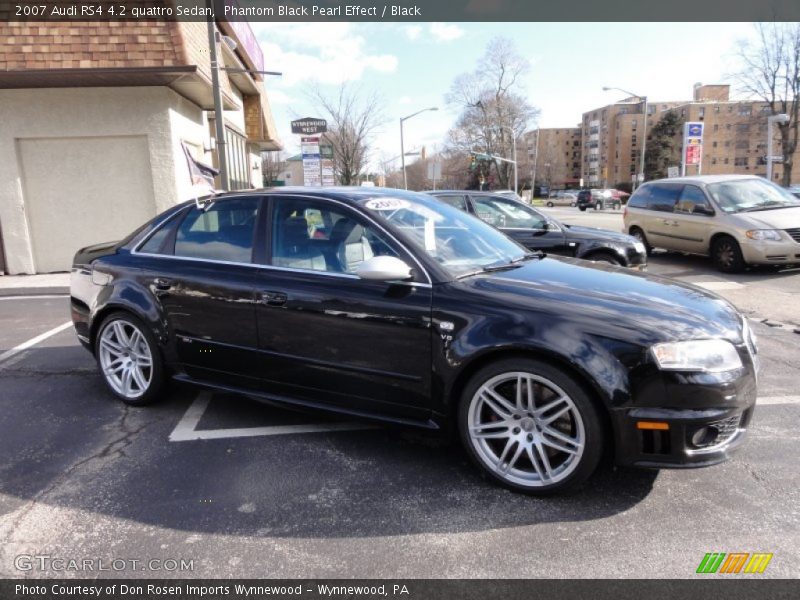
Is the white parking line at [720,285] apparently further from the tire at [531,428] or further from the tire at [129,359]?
the tire at [129,359]

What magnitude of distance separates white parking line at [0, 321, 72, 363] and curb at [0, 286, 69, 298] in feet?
9.29

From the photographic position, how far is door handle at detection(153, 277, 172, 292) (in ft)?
13.2

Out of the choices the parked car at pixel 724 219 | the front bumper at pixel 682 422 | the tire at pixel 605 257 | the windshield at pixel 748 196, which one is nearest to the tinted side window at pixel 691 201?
the parked car at pixel 724 219

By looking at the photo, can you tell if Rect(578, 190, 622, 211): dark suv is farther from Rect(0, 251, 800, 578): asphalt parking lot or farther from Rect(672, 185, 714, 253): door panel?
Rect(0, 251, 800, 578): asphalt parking lot

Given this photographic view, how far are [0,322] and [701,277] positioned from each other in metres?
10.9

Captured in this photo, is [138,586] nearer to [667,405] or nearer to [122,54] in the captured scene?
[667,405]

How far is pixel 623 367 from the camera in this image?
8.71ft

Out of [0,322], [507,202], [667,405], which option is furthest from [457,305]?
[0,322]

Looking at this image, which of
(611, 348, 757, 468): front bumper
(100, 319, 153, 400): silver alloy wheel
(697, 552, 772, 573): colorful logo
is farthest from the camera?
(100, 319, 153, 400): silver alloy wheel

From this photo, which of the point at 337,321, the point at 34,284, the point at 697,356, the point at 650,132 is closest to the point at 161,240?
the point at 337,321

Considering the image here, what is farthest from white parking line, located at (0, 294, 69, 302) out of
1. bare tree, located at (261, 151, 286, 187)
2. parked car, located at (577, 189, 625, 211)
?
parked car, located at (577, 189, 625, 211)

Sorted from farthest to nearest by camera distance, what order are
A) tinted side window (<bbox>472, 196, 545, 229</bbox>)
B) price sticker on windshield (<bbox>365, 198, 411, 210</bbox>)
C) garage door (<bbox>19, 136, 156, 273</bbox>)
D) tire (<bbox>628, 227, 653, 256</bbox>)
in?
tire (<bbox>628, 227, 653, 256</bbox>) < garage door (<bbox>19, 136, 156, 273</bbox>) < tinted side window (<bbox>472, 196, 545, 229</bbox>) < price sticker on windshield (<bbox>365, 198, 411, 210</bbox>)

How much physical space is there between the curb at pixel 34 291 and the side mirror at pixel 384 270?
842cm

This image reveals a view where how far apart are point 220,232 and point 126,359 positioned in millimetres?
1360
